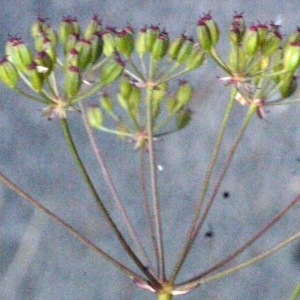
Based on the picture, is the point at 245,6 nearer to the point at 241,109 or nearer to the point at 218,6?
the point at 218,6

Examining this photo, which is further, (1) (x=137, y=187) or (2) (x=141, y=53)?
(1) (x=137, y=187)

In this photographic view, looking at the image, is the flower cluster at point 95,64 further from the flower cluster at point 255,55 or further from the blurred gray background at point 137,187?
the blurred gray background at point 137,187

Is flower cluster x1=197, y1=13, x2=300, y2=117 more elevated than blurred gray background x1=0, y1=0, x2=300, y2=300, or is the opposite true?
flower cluster x1=197, y1=13, x2=300, y2=117

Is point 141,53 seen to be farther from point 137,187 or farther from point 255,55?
point 137,187

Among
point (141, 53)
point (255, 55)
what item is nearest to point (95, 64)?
point (141, 53)

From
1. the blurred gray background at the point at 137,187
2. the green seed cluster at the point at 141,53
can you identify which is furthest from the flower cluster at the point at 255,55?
the blurred gray background at the point at 137,187

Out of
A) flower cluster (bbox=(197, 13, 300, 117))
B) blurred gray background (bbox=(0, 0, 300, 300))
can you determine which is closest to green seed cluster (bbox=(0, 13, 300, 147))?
flower cluster (bbox=(197, 13, 300, 117))

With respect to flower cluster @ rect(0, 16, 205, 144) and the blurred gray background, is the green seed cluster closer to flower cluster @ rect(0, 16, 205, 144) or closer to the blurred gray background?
flower cluster @ rect(0, 16, 205, 144)

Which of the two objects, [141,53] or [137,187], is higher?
[141,53]
